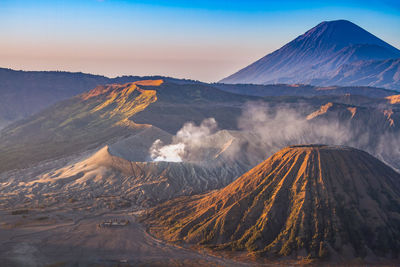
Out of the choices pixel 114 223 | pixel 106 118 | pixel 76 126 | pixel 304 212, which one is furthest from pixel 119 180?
pixel 76 126

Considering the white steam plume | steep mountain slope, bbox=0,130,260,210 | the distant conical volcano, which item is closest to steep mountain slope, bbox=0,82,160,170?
the white steam plume

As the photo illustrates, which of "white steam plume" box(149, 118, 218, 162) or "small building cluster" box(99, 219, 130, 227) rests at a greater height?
"white steam plume" box(149, 118, 218, 162)

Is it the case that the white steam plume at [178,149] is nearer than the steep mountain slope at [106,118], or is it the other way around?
the white steam plume at [178,149]

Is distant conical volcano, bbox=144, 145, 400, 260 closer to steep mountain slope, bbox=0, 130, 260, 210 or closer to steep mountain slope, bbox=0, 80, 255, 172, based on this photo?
steep mountain slope, bbox=0, 130, 260, 210

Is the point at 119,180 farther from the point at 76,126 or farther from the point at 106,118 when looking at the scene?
the point at 76,126

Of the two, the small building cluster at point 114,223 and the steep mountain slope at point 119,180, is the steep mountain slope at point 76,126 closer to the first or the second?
the steep mountain slope at point 119,180

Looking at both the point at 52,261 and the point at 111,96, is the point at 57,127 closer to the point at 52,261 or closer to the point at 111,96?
the point at 111,96

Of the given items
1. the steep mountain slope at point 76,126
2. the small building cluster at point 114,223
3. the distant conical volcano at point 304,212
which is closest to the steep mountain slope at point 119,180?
the small building cluster at point 114,223

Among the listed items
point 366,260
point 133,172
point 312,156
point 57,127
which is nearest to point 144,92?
point 57,127
